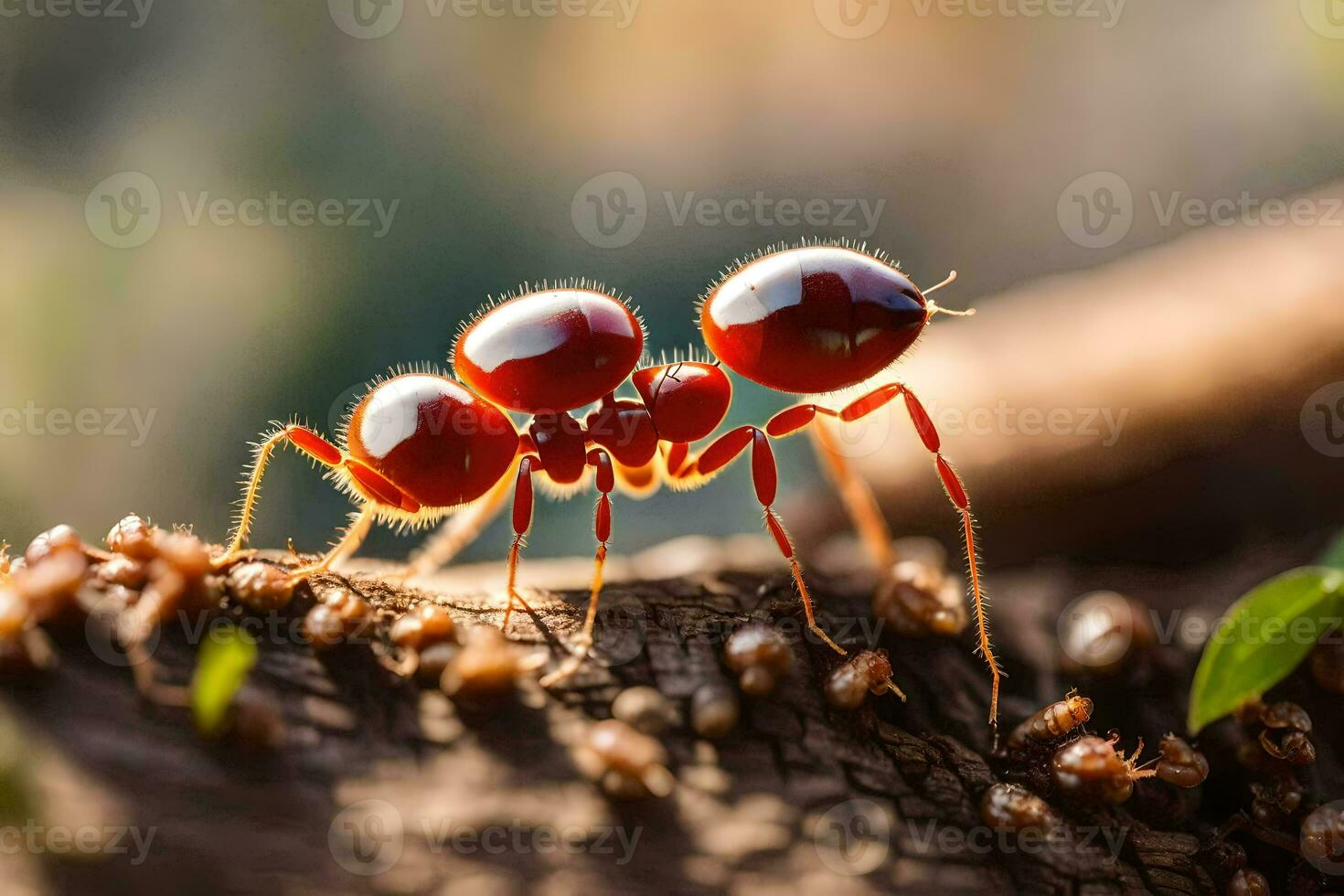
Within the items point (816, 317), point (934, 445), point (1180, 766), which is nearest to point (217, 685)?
point (816, 317)

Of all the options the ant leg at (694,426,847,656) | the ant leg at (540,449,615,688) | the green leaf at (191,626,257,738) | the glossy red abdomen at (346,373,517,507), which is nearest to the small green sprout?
the ant leg at (694,426,847,656)

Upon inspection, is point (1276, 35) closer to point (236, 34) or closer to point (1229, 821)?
point (1229, 821)

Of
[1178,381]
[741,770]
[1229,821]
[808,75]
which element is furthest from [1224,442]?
[808,75]
